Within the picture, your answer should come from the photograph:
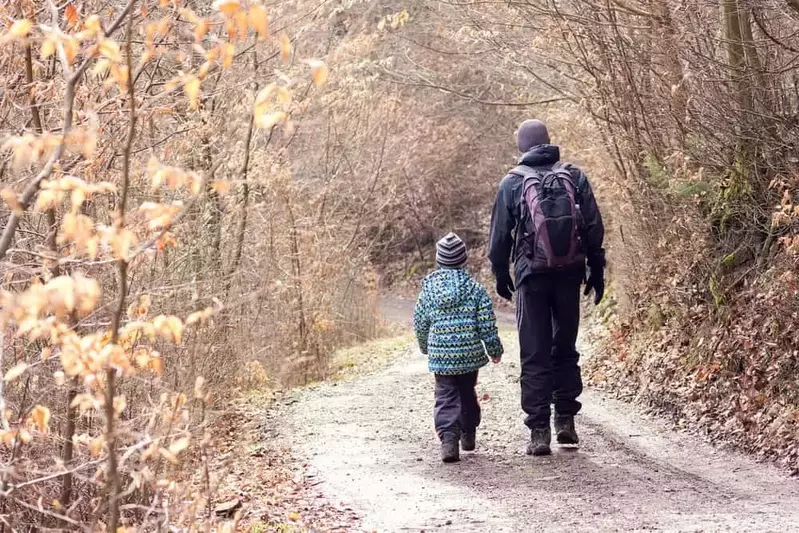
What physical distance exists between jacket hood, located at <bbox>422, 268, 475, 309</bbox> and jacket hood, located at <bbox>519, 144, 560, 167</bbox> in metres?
0.96

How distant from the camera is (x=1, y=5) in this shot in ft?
17.1

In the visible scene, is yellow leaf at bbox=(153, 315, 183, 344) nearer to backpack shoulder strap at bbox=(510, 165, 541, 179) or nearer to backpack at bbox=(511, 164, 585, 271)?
backpack at bbox=(511, 164, 585, 271)

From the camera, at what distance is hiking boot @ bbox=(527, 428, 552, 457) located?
7.98m

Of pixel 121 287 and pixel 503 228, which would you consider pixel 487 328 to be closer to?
pixel 503 228

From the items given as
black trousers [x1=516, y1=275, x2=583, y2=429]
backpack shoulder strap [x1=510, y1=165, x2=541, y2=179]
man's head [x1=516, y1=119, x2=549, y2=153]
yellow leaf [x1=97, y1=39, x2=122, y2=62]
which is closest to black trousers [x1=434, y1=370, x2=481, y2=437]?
black trousers [x1=516, y1=275, x2=583, y2=429]

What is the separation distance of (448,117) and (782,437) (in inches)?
994

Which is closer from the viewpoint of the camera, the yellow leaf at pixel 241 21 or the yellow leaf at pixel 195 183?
the yellow leaf at pixel 241 21

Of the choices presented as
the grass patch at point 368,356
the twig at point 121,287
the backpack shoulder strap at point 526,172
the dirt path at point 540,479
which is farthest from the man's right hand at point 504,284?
the grass patch at point 368,356

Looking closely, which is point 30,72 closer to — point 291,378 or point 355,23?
point 291,378

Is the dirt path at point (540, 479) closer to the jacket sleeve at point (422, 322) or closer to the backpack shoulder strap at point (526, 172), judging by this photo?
the jacket sleeve at point (422, 322)

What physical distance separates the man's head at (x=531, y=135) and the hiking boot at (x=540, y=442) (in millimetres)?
2089

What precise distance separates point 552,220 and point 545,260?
0.29 meters

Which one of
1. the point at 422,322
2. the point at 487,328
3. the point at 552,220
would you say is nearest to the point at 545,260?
the point at 552,220

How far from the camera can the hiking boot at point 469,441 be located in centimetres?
836
